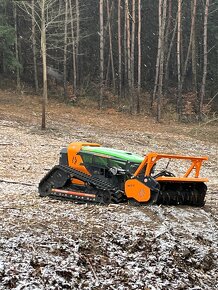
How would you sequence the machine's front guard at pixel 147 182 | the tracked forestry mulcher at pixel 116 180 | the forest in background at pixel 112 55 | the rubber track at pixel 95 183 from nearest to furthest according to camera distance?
the machine's front guard at pixel 147 182
the tracked forestry mulcher at pixel 116 180
the rubber track at pixel 95 183
the forest in background at pixel 112 55

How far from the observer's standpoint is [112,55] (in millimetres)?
38000

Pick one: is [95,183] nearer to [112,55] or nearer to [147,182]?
[147,182]

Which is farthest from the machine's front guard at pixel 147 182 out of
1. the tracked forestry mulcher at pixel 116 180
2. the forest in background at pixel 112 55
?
the forest in background at pixel 112 55

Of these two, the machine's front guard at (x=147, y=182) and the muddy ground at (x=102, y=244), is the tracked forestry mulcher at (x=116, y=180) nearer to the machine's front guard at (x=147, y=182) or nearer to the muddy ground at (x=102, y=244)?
the machine's front guard at (x=147, y=182)

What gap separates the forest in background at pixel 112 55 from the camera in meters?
30.7

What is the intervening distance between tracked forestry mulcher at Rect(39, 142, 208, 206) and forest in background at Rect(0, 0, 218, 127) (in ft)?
66.8

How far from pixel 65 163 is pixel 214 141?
15.1m

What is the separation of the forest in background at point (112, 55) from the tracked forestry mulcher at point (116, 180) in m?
20.4

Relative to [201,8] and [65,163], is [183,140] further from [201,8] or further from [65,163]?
[201,8]

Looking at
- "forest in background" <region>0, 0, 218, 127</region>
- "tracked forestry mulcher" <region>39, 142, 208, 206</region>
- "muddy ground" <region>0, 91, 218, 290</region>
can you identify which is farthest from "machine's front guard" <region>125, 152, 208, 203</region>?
"forest in background" <region>0, 0, 218, 127</region>

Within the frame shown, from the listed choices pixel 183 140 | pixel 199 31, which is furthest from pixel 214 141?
pixel 199 31

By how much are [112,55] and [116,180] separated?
3131 centimetres

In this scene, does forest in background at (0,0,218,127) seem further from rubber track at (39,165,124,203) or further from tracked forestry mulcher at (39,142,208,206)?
rubber track at (39,165,124,203)

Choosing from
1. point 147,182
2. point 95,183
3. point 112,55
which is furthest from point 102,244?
point 112,55
